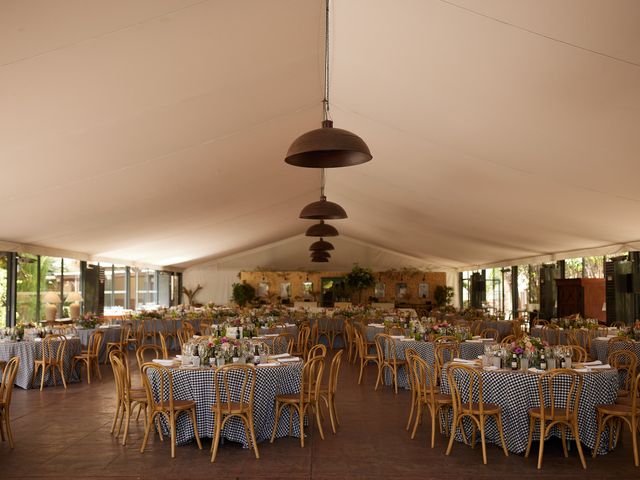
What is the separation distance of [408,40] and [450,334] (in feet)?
16.5

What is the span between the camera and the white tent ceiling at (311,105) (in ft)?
16.3

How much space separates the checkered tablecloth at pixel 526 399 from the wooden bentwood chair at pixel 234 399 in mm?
2341

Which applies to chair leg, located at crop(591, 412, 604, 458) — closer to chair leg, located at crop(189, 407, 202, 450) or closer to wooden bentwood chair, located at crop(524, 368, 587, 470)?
wooden bentwood chair, located at crop(524, 368, 587, 470)

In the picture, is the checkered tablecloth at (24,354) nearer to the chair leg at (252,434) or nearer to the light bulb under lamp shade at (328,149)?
the chair leg at (252,434)

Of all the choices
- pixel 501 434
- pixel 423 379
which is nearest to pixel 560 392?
pixel 501 434

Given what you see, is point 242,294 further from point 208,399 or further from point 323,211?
point 208,399

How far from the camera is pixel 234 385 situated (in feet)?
19.3

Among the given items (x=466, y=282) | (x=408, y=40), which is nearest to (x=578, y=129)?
(x=408, y=40)

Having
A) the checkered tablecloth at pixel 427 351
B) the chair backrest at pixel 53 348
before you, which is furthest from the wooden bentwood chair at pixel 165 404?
the chair backrest at pixel 53 348

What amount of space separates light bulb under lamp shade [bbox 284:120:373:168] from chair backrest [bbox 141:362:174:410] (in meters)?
2.43

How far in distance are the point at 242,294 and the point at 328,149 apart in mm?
21199

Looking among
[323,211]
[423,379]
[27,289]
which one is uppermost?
[323,211]

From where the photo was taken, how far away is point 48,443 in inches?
242

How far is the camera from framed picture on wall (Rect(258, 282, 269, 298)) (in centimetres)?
2597
